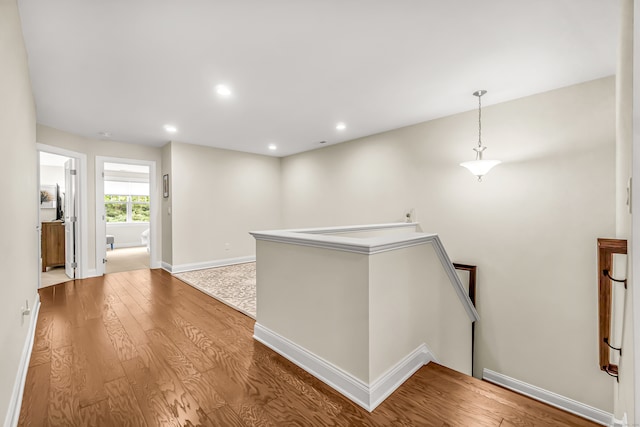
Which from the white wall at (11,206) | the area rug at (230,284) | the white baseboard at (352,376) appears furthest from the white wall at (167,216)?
the white baseboard at (352,376)

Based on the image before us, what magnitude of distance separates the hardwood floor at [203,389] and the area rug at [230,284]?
0.56 meters

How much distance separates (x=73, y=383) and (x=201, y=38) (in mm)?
2590

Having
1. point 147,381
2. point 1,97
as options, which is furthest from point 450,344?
point 1,97

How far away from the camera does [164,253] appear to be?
536 cm

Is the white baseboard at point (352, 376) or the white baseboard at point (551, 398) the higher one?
the white baseboard at point (352, 376)

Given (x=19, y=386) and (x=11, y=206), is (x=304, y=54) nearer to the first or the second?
(x=11, y=206)

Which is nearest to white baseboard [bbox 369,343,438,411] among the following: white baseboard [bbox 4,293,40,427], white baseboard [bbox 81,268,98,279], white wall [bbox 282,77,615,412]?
white wall [bbox 282,77,615,412]

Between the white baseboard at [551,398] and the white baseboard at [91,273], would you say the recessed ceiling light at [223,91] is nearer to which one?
the white baseboard at [91,273]

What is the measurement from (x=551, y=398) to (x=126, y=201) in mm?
10767

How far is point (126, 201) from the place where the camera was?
28.6 ft

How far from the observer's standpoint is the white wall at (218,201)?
16.7ft

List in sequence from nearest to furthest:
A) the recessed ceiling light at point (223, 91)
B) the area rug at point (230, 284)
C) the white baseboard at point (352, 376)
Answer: the white baseboard at point (352, 376)
the recessed ceiling light at point (223, 91)
the area rug at point (230, 284)

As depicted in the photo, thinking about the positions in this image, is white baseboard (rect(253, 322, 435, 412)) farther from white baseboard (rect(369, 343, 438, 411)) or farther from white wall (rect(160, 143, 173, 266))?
white wall (rect(160, 143, 173, 266))

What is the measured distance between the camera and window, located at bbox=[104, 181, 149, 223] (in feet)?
27.9
